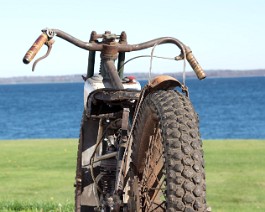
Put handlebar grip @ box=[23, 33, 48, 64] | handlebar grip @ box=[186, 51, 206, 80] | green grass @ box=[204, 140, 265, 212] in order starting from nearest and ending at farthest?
handlebar grip @ box=[23, 33, 48, 64]
handlebar grip @ box=[186, 51, 206, 80]
green grass @ box=[204, 140, 265, 212]

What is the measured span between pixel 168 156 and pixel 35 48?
58.0 inches

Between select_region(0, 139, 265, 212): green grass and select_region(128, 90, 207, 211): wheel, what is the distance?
11.8 ft

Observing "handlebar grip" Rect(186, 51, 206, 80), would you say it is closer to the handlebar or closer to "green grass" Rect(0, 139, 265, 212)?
the handlebar

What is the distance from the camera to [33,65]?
16.0ft

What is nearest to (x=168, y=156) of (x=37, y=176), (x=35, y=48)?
(x=35, y=48)

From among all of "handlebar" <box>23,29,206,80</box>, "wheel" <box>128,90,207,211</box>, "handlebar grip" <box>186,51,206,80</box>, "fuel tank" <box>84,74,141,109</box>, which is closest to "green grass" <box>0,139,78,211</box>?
"fuel tank" <box>84,74,141,109</box>

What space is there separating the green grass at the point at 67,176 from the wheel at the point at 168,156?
3588mm

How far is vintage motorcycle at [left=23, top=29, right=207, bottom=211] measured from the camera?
345cm

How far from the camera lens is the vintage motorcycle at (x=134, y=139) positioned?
11.3 feet

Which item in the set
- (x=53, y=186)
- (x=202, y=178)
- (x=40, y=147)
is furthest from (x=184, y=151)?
(x=40, y=147)

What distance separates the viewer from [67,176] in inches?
509

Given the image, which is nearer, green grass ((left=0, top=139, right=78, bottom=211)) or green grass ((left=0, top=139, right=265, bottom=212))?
green grass ((left=0, top=139, right=78, bottom=211))

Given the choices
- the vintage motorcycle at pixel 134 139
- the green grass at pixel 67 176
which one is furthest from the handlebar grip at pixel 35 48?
the green grass at pixel 67 176

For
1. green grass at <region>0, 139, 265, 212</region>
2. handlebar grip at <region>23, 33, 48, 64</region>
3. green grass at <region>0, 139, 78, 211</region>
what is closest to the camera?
handlebar grip at <region>23, 33, 48, 64</region>
